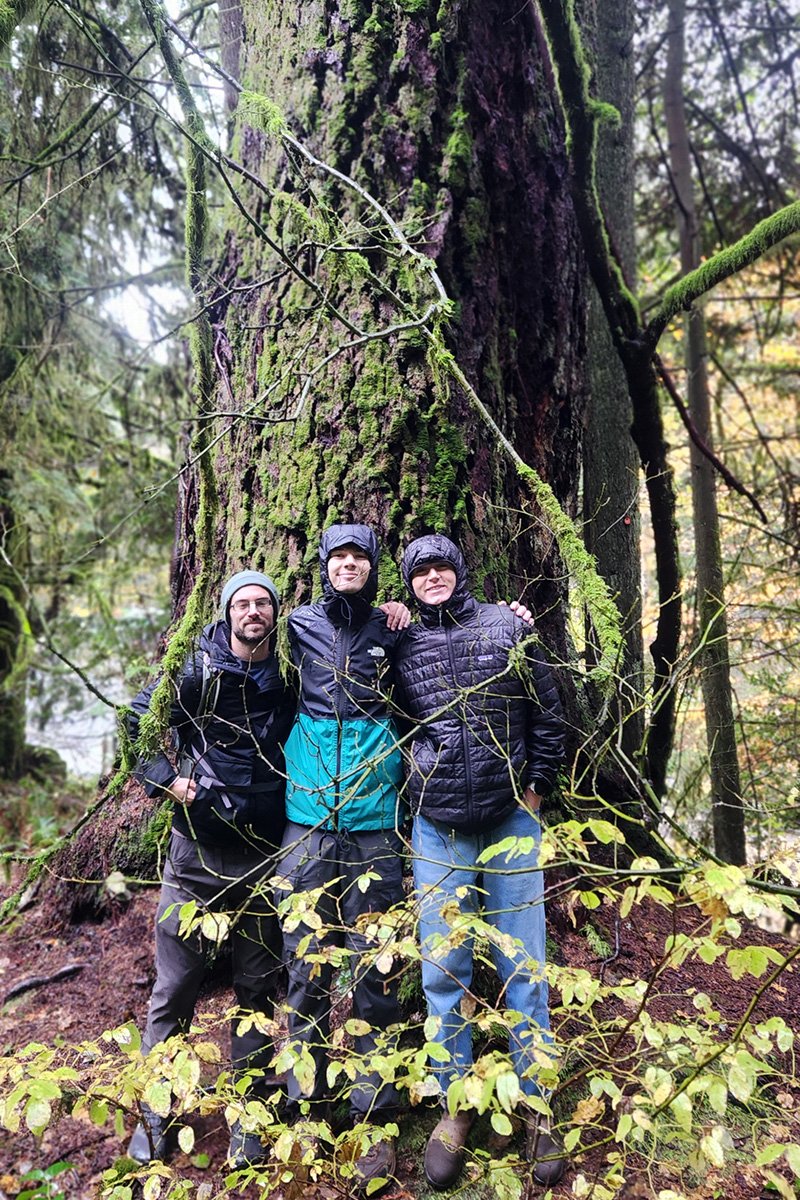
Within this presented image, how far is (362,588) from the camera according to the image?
3059mm

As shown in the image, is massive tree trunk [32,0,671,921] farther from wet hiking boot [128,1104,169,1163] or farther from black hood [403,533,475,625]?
wet hiking boot [128,1104,169,1163]

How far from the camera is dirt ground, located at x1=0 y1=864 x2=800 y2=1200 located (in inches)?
105

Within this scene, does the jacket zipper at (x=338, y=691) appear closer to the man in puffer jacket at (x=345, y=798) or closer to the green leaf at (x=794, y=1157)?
the man in puffer jacket at (x=345, y=798)

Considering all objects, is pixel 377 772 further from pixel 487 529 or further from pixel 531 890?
pixel 487 529

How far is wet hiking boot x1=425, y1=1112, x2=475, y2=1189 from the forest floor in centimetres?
6

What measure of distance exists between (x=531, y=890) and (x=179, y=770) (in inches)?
60.8

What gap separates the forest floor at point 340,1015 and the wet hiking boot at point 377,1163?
0.06 m

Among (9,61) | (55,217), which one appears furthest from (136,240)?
(9,61)

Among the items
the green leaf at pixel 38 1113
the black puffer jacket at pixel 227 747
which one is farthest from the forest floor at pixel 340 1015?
the black puffer jacket at pixel 227 747

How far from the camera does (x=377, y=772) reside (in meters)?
2.91

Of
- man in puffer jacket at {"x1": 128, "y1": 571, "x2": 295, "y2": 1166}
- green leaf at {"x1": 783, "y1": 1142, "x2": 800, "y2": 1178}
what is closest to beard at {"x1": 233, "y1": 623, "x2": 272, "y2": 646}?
man in puffer jacket at {"x1": 128, "y1": 571, "x2": 295, "y2": 1166}

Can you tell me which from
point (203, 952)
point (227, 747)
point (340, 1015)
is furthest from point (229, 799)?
point (340, 1015)

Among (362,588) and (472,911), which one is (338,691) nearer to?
(362,588)

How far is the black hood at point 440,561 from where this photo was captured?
9.83 feet
